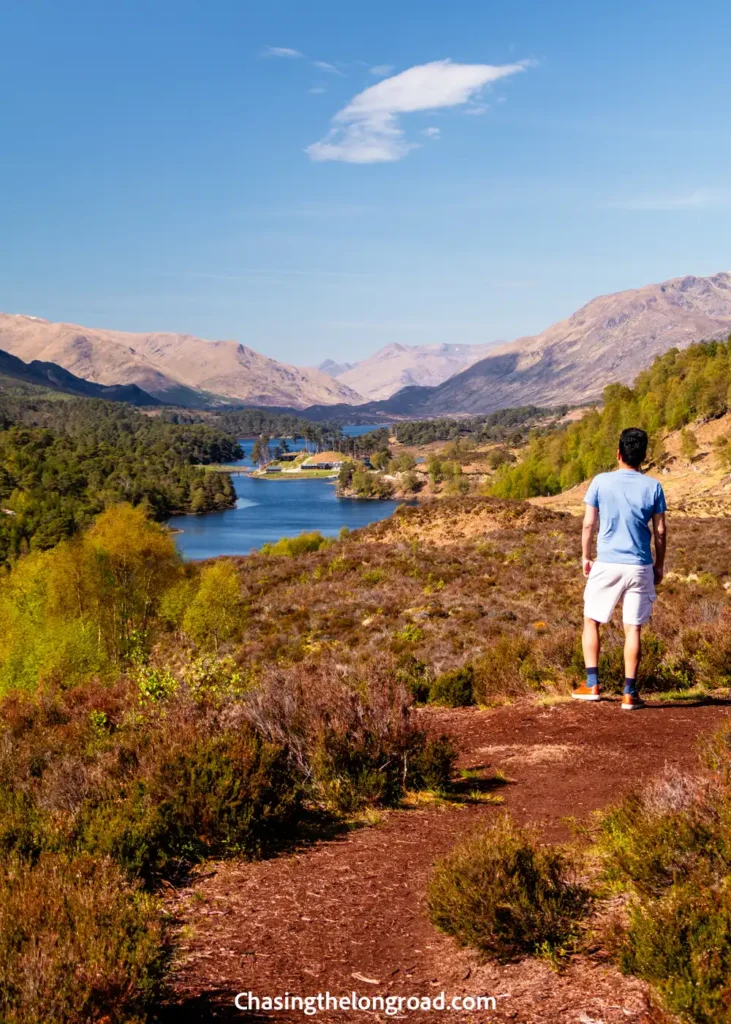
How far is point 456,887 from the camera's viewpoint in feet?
12.1

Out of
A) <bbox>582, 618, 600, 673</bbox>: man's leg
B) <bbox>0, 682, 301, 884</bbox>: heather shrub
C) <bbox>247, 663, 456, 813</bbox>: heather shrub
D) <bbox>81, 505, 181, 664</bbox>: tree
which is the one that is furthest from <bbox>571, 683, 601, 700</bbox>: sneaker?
<bbox>81, 505, 181, 664</bbox>: tree

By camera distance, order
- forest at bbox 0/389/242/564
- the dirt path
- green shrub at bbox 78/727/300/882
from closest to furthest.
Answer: the dirt path < green shrub at bbox 78/727/300/882 < forest at bbox 0/389/242/564

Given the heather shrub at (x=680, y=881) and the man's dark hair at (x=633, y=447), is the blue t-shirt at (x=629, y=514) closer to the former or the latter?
the man's dark hair at (x=633, y=447)

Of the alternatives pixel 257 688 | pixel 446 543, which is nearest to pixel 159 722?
pixel 257 688

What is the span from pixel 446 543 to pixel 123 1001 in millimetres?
38447

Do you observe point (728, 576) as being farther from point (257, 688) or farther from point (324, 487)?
point (324, 487)

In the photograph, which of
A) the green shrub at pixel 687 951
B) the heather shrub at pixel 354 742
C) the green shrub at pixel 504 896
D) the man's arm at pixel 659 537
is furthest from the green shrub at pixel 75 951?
the man's arm at pixel 659 537

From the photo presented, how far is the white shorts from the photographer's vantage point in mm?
6801

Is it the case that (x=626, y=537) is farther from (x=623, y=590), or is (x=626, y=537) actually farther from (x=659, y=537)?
(x=623, y=590)

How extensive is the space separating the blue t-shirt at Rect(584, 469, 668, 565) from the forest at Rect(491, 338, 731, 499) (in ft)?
221

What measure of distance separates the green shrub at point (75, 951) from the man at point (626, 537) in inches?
180

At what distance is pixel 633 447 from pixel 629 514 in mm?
582

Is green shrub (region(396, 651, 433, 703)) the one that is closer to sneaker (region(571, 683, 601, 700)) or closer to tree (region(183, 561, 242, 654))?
sneaker (region(571, 683, 601, 700))

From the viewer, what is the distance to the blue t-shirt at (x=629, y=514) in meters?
6.76
